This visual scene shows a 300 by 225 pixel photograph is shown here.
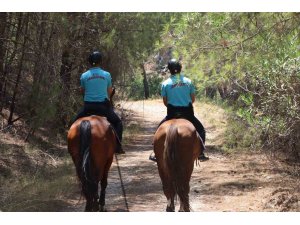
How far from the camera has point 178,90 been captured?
25.0 ft

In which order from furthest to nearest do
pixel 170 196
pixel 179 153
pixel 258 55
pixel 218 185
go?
pixel 218 185 < pixel 258 55 < pixel 170 196 < pixel 179 153

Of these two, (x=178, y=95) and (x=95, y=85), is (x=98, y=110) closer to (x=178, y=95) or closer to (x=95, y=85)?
(x=95, y=85)

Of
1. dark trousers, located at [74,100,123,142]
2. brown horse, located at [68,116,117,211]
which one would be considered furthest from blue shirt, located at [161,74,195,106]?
brown horse, located at [68,116,117,211]

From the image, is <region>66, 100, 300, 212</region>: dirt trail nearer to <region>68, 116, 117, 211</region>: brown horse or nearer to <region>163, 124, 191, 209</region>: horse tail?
<region>68, 116, 117, 211</region>: brown horse

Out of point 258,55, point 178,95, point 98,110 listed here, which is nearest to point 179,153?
point 178,95

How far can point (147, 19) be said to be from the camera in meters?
17.6

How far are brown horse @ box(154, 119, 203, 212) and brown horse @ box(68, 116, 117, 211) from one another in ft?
2.69

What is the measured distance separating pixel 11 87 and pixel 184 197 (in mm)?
5770

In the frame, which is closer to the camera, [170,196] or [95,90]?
[170,196]

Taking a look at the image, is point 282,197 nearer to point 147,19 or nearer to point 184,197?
point 184,197

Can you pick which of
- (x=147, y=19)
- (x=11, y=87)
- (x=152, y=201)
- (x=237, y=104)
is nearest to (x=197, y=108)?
(x=147, y=19)

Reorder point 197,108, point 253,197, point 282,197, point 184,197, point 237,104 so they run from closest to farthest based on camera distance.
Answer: point 184,197
point 282,197
point 253,197
point 237,104
point 197,108

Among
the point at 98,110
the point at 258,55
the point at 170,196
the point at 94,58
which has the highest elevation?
the point at 258,55

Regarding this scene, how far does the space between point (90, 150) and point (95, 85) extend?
1104 millimetres
